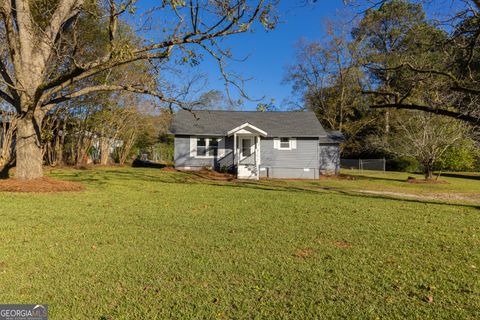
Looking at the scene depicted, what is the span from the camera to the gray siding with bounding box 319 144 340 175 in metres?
23.7

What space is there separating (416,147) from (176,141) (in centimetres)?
1591

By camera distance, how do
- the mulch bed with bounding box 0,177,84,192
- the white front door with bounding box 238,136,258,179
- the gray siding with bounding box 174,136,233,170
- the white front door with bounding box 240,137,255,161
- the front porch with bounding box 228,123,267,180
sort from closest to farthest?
the mulch bed with bounding box 0,177,84,192
the front porch with bounding box 228,123,267,180
the white front door with bounding box 238,136,258,179
the white front door with bounding box 240,137,255,161
the gray siding with bounding box 174,136,233,170

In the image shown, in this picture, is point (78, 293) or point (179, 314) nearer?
point (179, 314)

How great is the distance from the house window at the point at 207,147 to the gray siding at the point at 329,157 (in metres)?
8.30

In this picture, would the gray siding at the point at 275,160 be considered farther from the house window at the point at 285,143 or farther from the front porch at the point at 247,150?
the front porch at the point at 247,150

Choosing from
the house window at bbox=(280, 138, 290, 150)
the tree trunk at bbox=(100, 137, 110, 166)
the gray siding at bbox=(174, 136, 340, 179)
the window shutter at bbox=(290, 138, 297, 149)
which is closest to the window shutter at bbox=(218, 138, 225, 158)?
the gray siding at bbox=(174, 136, 340, 179)

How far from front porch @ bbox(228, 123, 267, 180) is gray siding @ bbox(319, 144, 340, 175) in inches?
228

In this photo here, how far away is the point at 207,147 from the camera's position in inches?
842

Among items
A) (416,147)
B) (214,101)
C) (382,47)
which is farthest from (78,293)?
(214,101)

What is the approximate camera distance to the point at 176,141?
21250mm

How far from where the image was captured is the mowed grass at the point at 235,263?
3.17 meters

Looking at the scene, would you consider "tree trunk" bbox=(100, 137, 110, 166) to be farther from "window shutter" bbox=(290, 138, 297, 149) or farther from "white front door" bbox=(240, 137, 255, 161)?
"window shutter" bbox=(290, 138, 297, 149)

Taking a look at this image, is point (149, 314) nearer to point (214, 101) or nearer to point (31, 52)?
point (31, 52)

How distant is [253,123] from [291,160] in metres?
→ 4.09
